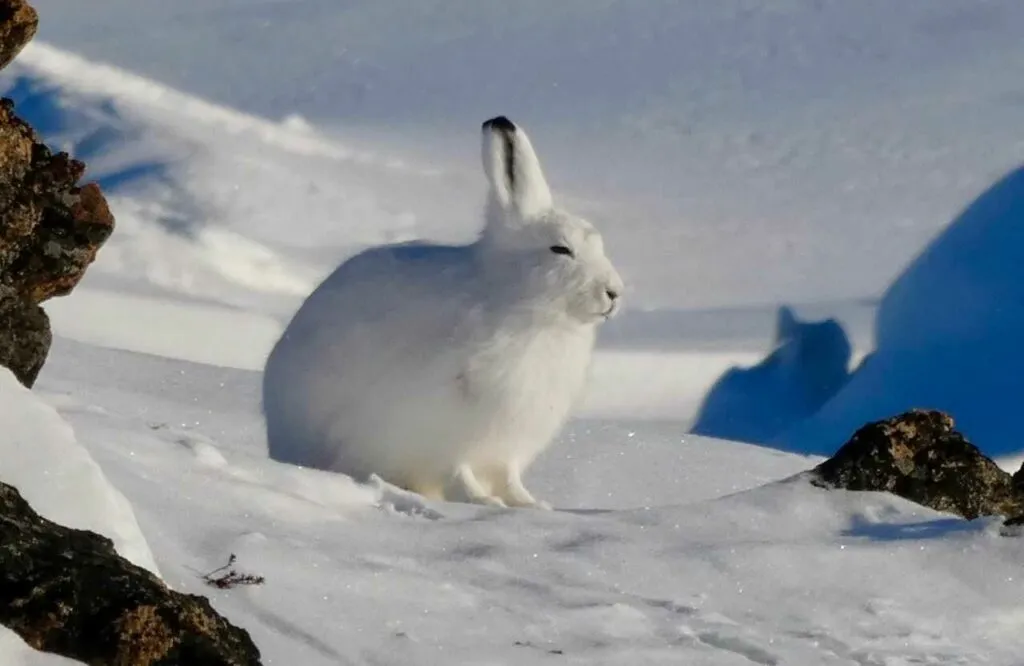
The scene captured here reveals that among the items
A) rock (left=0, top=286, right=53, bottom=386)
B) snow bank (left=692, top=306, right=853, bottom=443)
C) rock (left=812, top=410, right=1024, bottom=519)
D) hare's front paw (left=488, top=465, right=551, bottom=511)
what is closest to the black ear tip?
hare's front paw (left=488, top=465, right=551, bottom=511)

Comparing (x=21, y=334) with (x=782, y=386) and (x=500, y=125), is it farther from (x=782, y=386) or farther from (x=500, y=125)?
(x=782, y=386)

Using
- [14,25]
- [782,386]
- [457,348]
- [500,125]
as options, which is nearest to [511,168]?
[500,125]

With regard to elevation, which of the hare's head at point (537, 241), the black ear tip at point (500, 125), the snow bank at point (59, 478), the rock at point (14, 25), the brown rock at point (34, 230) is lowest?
the snow bank at point (59, 478)

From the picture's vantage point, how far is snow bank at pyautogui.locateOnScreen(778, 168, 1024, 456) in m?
9.09

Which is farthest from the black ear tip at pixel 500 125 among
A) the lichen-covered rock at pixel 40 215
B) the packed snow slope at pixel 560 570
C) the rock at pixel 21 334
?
the rock at pixel 21 334

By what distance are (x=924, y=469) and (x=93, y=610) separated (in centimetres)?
258

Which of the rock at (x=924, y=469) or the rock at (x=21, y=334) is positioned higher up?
the rock at (x=924, y=469)

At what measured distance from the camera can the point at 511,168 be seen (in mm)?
4480

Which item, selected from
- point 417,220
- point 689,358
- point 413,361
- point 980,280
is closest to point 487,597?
point 413,361

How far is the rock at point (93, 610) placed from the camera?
6.36 ft

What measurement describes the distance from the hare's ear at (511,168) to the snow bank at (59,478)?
7.12 feet

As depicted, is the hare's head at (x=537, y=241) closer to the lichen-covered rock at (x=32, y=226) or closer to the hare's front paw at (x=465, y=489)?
the hare's front paw at (x=465, y=489)

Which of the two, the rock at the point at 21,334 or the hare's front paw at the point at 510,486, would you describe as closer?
the rock at the point at 21,334

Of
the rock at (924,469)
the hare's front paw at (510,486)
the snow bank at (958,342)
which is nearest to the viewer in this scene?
the rock at (924,469)
